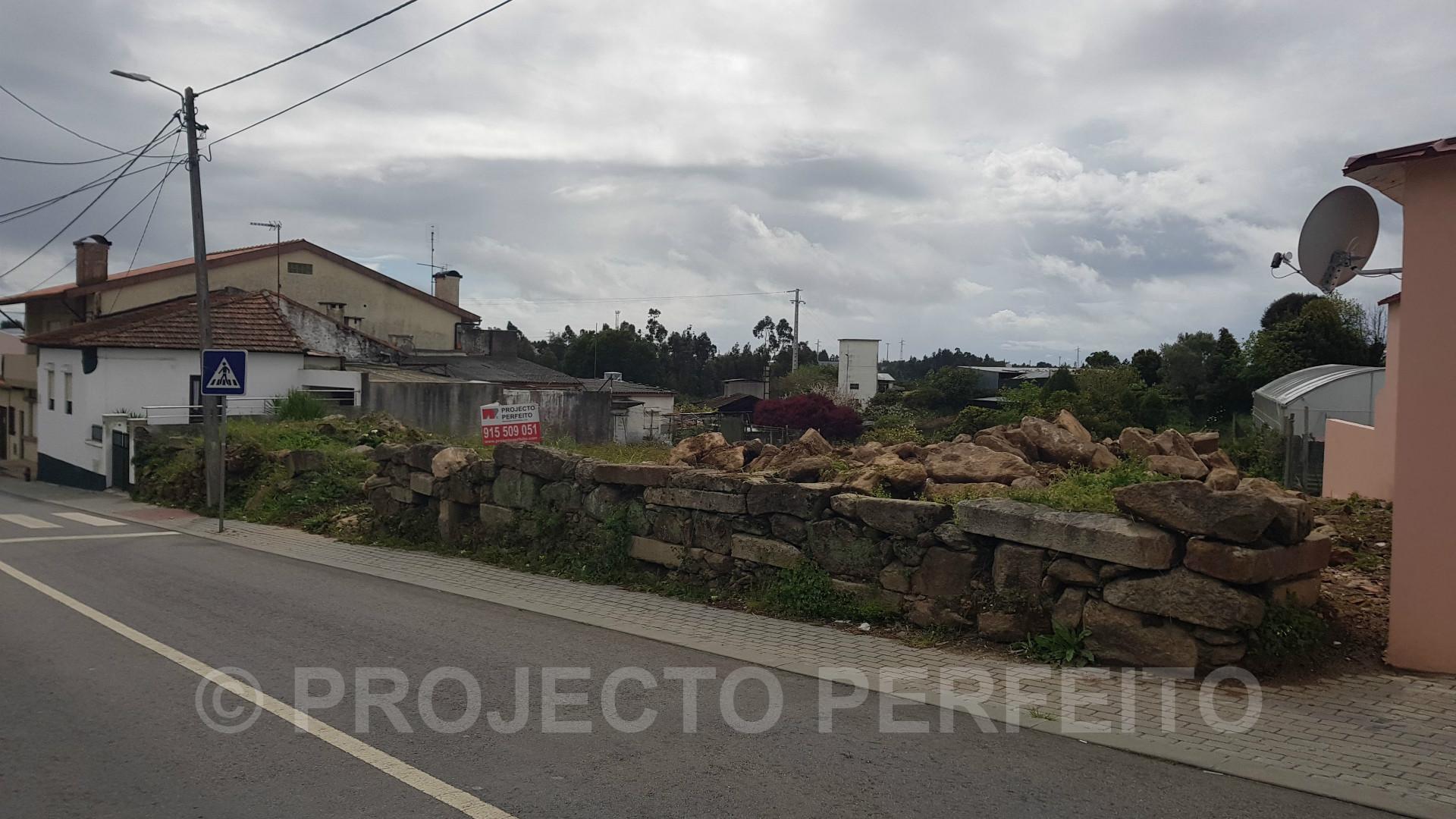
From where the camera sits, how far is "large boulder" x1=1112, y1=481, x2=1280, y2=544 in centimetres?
644

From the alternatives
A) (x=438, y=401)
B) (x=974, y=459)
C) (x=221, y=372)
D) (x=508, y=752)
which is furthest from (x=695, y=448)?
(x=438, y=401)

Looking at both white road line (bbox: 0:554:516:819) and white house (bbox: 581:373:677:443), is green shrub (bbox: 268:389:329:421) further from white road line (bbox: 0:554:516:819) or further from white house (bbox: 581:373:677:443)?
white road line (bbox: 0:554:516:819)

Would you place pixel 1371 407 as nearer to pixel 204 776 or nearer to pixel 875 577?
pixel 875 577

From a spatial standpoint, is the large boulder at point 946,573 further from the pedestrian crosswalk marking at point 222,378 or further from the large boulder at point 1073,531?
the pedestrian crosswalk marking at point 222,378

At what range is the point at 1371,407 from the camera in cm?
1859

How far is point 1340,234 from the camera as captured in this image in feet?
27.2

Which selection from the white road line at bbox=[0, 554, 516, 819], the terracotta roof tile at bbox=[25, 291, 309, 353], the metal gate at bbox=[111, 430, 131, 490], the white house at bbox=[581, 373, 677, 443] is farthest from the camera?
the white house at bbox=[581, 373, 677, 443]

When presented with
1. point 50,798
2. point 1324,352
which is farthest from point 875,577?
point 1324,352

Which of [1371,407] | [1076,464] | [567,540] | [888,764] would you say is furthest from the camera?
[1371,407]

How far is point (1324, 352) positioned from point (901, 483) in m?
29.0

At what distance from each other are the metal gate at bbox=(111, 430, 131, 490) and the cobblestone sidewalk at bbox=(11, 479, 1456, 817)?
751 inches

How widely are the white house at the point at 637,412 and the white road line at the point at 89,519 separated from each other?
18.3 meters

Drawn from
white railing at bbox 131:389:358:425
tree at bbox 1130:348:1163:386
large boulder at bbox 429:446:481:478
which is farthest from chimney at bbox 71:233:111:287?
tree at bbox 1130:348:1163:386

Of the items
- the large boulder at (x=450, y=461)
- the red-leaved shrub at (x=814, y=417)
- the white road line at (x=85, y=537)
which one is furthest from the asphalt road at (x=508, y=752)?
the red-leaved shrub at (x=814, y=417)
